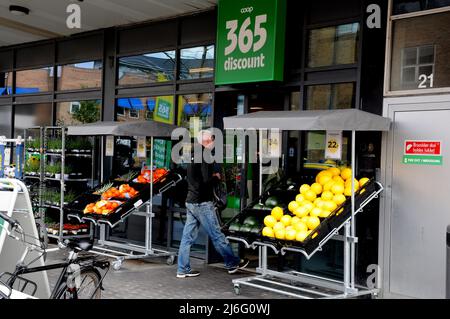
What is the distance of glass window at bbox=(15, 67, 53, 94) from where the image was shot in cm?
1140

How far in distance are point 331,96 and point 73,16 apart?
481 centimetres

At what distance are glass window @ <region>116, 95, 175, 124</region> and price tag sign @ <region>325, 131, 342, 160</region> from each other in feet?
10.5

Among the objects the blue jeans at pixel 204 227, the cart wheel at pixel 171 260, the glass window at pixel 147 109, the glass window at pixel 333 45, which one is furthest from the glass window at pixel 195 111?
the cart wheel at pixel 171 260

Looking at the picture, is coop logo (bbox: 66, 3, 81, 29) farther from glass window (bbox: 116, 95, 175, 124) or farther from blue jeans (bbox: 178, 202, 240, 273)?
blue jeans (bbox: 178, 202, 240, 273)

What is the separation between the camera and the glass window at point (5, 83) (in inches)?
493

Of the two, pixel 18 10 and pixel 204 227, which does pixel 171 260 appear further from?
pixel 18 10

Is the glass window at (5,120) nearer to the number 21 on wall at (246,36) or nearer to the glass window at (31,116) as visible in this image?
the glass window at (31,116)

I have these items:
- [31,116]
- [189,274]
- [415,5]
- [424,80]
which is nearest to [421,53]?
[424,80]

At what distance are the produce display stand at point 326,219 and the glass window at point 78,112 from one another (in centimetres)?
449

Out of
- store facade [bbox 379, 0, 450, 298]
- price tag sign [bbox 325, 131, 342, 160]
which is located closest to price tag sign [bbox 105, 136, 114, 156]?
price tag sign [bbox 325, 131, 342, 160]

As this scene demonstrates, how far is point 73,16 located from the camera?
31.0 feet

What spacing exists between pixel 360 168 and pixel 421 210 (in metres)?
0.87

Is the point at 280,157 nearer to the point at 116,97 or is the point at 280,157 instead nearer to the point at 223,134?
the point at 223,134
